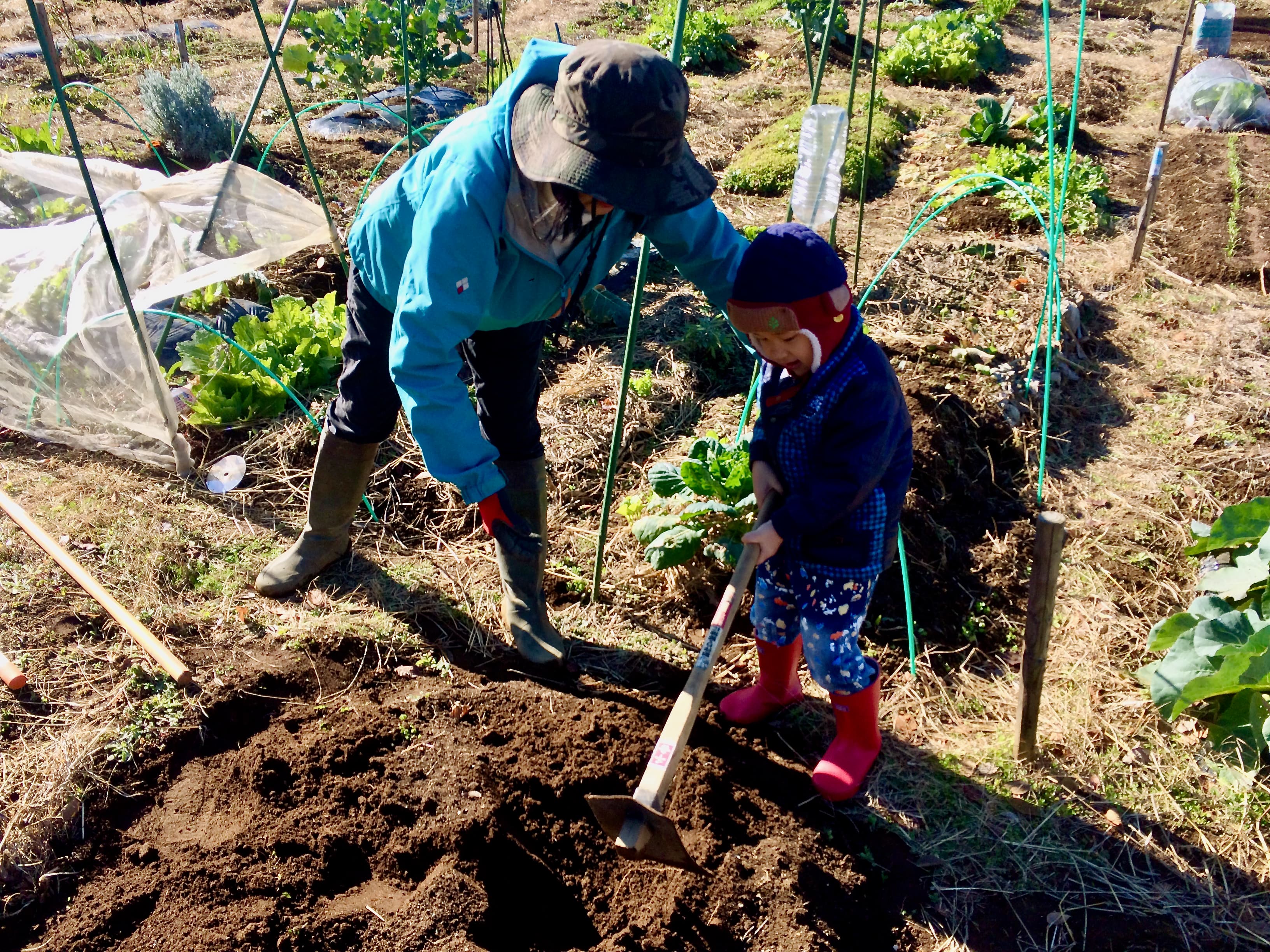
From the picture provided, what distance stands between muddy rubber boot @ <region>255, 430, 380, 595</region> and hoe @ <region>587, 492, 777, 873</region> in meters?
1.40

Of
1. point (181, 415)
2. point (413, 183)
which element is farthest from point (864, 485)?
point (181, 415)

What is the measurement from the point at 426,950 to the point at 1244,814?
2186mm

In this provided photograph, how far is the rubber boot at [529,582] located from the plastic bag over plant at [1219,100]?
715cm

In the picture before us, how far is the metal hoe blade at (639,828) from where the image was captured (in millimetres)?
2029

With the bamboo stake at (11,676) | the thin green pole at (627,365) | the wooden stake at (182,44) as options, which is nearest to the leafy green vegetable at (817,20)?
the wooden stake at (182,44)

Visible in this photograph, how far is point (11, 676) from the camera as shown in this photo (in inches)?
104

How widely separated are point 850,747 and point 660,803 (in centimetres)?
78

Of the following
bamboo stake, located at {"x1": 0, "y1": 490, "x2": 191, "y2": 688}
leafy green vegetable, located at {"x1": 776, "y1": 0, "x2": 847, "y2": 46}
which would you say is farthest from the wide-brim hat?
leafy green vegetable, located at {"x1": 776, "y1": 0, "x2": 847, "y2": 46}

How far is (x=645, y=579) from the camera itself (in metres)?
3.36

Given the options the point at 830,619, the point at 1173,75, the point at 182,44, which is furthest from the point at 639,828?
the point at 182,44

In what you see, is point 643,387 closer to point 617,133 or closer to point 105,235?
point 105,235

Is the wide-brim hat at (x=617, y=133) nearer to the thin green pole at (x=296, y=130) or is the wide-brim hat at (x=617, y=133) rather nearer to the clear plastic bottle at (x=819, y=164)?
the clear plastic bottle at (x=819, y=164)

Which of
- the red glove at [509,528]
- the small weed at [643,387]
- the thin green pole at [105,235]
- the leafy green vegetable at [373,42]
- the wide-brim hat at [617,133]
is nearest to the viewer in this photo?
the wide-brim hat at [617,133]

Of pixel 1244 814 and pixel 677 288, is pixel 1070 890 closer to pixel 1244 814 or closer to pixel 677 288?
pixel 1244 814
